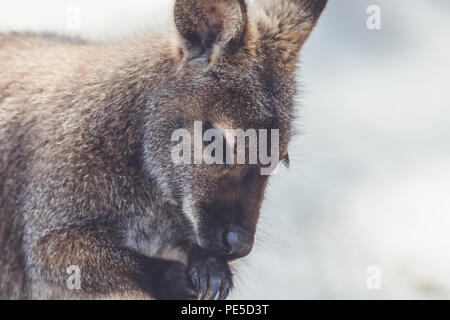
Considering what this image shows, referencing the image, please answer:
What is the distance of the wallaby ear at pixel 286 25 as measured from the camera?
3289mm

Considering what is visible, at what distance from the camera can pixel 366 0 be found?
5.98 m

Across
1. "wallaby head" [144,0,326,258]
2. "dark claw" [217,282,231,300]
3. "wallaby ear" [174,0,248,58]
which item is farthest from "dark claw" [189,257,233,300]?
"wallaby ear" [174,0,248,58]

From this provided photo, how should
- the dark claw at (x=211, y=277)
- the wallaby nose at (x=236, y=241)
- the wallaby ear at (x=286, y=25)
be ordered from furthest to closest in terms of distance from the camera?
the wallaby ear at (x=286, y=25) → the dark claw at (x=211, y=277) → the wallaby nose at (x=236, y=241)

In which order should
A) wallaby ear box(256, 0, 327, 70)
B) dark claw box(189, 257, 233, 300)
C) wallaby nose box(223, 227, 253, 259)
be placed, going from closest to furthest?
wallaby nose box(223, 227, 253, 259) < dark claw box(189, 257, 233, 300) < wallaby ear box(256, 0, 327, 70)

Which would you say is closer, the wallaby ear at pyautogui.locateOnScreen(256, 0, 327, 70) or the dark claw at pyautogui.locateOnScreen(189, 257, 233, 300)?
the dark claw at pyautogui.locateOnScreen(189, 257, 233, 300)

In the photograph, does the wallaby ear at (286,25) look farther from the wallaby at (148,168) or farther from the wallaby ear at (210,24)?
the wallaby ear at (210,24)

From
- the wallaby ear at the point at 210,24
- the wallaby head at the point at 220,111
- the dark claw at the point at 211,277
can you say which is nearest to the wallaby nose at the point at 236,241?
the wallaby head at the point at 220,111

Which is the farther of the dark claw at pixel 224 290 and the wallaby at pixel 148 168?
the dark claw at pixel 224 290

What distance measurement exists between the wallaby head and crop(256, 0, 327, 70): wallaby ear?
0.03 metres

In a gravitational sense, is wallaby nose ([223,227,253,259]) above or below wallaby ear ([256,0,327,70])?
below

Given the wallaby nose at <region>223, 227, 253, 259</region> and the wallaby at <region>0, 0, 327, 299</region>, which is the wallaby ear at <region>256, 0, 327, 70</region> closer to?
the wallaby at <region>0, 0, 327, 299</region>

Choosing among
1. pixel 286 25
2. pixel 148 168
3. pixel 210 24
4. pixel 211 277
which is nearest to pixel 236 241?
pixel 211 277

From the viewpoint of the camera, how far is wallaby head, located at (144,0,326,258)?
2.97 meters
